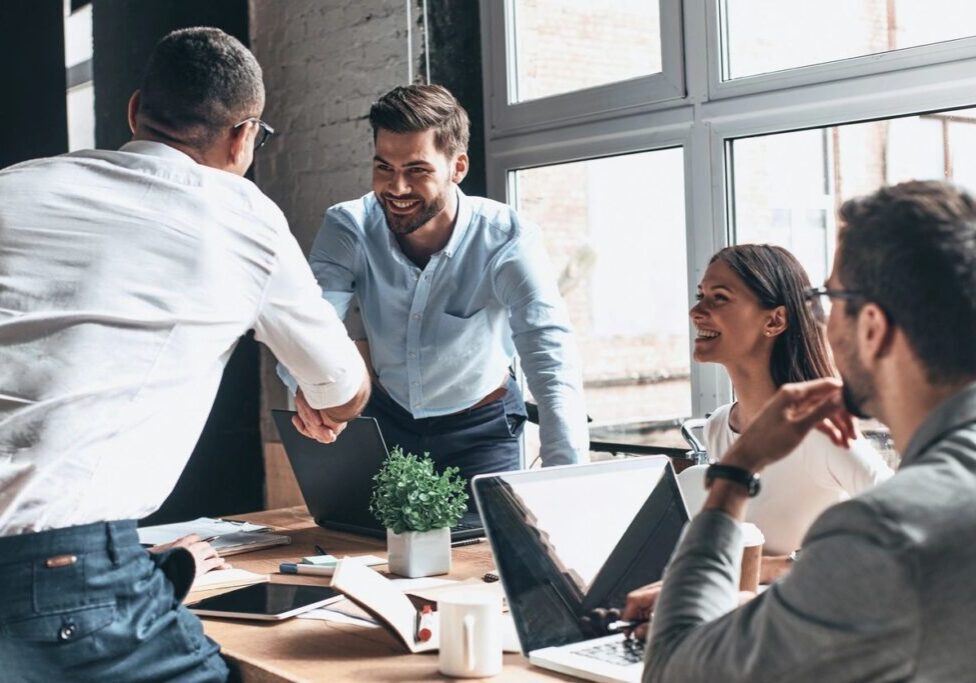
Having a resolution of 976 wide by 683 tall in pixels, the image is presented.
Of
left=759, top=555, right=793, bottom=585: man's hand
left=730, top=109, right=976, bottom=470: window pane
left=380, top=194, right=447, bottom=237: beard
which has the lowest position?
left=759, top=555, right=793, bottom=585: man's hand

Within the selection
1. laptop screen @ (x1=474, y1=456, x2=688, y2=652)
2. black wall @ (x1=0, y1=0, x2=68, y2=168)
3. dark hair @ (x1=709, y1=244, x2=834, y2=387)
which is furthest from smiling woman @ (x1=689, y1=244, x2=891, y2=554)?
black wall @ (x1=0, y1=0, x2=68, y2=168)

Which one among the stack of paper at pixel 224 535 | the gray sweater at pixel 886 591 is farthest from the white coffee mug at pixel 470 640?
the stack of paper at pixel 224 535

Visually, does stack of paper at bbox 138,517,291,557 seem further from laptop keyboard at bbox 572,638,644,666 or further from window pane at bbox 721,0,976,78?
window pane at bbox 721,0,976,78

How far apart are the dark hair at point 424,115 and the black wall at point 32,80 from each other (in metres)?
1.63

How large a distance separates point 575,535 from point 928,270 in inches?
29.0

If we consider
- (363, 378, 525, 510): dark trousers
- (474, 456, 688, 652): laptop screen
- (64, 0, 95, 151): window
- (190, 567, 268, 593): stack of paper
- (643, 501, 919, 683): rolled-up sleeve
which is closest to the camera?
(643, 501, 919, 683): rolled-up sleeve

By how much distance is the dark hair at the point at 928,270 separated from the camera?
1.13m

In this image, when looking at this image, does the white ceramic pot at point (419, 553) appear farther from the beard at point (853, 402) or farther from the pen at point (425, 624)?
the beard at point (853, 402)

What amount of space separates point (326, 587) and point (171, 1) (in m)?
2.94

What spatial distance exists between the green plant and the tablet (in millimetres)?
188

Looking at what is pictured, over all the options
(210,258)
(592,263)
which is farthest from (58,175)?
(592,263)

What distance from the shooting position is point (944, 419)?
3.67 feet

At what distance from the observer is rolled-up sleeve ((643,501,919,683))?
1.01 metres

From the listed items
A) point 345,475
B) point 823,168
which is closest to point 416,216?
point 345,475
